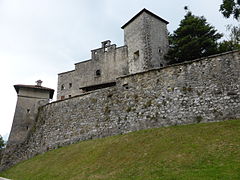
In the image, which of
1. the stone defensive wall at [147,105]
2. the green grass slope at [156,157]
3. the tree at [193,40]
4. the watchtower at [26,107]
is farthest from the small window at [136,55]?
the green grass slope at [156,157]

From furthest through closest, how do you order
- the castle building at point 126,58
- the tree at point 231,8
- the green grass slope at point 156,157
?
the castle building at point 126,58 → the tree at point 231,8 → the green grass slope at point 156,157

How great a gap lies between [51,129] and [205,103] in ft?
43.4

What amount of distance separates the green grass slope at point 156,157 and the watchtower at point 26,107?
7.23m

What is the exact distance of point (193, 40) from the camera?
74.5 feet

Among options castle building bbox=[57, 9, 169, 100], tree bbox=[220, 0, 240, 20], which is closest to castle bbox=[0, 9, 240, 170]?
castle building bbox=[57, 9, 169, 100]

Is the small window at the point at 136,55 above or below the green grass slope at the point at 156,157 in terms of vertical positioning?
above

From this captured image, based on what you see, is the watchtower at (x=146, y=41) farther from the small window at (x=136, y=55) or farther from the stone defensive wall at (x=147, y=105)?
the stone defensive wall at (x=147, y=105)

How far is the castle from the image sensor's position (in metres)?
14.8

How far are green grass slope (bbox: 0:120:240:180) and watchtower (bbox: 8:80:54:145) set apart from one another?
723 centimetres

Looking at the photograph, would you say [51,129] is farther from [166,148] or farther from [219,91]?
[219,91]

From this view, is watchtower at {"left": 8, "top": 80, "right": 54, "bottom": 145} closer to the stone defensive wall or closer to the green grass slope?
the stone defensive wall

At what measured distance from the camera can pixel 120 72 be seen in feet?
89.0

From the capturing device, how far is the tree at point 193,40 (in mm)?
22375

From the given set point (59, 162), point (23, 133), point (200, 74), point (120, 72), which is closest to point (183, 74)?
point (200, 74)
